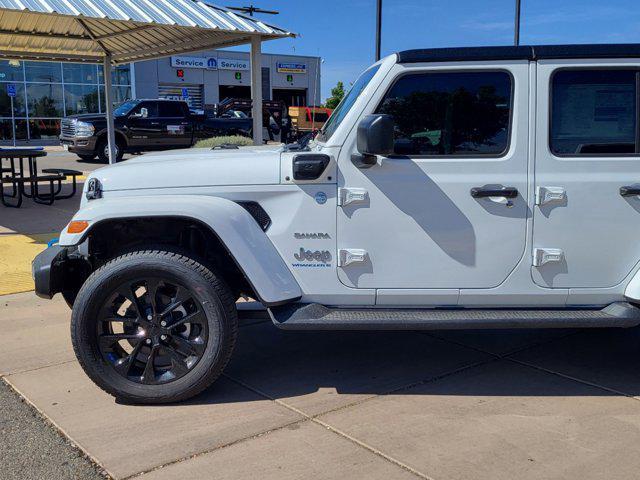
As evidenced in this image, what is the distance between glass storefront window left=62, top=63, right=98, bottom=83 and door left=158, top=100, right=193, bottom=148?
12626 mm

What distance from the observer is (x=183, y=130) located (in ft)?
74.1

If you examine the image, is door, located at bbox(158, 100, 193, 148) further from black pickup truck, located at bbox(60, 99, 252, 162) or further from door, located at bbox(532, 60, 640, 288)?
door, located at bbox(532, 60, 640, 288)

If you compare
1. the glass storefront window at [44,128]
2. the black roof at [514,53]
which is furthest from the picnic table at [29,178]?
the glass storefront window at [44,128]

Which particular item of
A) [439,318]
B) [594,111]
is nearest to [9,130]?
[439,318]

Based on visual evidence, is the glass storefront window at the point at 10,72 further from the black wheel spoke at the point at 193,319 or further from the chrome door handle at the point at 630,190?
the chrome door handle at the point at 630,190

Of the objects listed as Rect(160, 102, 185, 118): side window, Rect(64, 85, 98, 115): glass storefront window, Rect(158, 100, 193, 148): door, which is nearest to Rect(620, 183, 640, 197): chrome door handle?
Rect(158, 100, 193, 148): door

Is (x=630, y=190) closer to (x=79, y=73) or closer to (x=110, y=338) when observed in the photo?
(x=110, y=338)

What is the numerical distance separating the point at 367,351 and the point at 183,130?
62.0 feet

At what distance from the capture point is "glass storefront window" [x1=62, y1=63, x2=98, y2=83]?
3281 cm

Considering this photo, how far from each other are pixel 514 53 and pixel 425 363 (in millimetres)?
2063

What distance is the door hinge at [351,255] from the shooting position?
151 inches

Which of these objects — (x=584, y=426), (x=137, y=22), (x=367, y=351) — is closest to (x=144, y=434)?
(x=367, y=351)

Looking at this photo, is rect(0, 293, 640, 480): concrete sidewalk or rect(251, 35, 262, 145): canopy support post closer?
rect(0, 293, 640, 480): concrete sidewalk

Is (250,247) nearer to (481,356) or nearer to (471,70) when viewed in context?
(471,70)
